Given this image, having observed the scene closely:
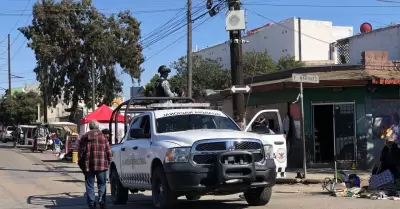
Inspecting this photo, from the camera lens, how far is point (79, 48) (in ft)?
136

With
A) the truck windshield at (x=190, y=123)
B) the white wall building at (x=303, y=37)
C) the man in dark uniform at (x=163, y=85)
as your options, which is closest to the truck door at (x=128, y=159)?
the truck windshield at (x=190, y=123)

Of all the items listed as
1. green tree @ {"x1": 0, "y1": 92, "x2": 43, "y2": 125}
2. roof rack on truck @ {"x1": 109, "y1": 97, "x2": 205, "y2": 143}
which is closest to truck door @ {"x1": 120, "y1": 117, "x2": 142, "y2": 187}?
roof rack on truck @ {"x1": 109, "y1": 97, "x2": 205, "y2": 143}

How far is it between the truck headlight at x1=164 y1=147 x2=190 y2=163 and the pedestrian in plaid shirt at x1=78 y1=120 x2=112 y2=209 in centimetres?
165

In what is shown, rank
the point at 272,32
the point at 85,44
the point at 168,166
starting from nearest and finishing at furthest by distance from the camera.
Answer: the point at 168,166, the point at 85,44, the point at 272,32

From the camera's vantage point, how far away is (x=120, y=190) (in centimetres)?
1127

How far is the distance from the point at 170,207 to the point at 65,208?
8.22ft

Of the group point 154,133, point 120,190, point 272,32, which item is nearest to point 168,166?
point 154,133

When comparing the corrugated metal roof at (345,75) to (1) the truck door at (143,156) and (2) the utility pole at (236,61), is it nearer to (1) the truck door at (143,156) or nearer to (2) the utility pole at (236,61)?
(2) the utility pole at (236,61)

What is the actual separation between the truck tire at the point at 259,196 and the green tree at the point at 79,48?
32.2 meters

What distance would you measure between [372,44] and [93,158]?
2972 centimetres

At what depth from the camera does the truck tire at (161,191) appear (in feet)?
28.9

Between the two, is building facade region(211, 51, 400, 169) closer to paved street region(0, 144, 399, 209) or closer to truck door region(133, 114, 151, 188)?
paved street region(0, 144, 399, 209)

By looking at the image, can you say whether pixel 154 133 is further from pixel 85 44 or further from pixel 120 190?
pixel 85 44

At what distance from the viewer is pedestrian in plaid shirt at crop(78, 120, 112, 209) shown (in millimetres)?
9719
